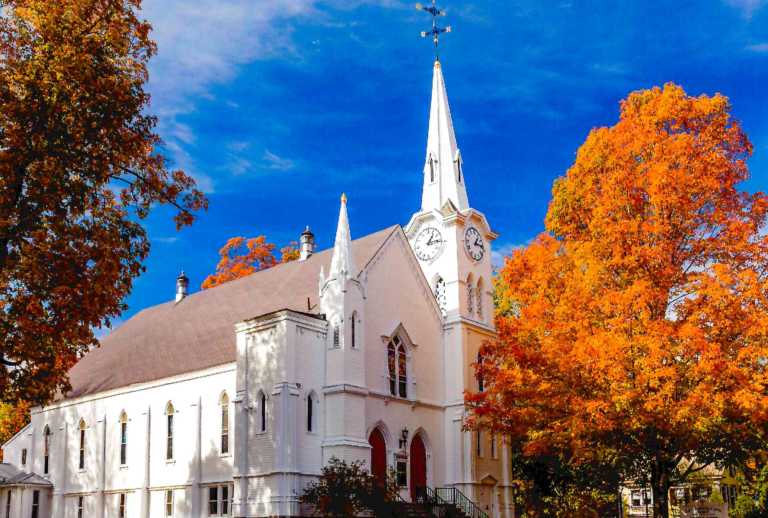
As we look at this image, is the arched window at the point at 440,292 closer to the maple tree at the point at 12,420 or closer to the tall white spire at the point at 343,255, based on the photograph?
the tall white spire at the point at 343,255

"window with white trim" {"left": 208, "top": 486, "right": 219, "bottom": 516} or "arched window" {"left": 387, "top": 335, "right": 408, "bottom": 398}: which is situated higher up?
"arched window" {"left": 387, "top": 335, "right": 408, "bottom": 398}

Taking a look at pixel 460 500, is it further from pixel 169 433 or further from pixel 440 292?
pixel 169 433

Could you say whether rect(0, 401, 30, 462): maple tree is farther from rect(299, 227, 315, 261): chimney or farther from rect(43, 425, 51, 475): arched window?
rect(299, 227, 315, 261): chimney

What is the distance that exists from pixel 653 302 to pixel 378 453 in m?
12.3

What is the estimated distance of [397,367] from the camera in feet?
102

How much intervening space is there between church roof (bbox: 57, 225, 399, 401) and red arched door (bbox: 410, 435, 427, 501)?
6809mm

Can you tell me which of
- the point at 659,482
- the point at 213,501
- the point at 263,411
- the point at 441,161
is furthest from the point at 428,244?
the point at 659,482

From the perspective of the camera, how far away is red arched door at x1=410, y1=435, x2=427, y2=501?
30.3m

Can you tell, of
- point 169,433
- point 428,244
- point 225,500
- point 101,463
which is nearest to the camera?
point 225,500

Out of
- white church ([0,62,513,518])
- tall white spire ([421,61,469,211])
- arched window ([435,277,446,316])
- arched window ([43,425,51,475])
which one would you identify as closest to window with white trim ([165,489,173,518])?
white church ([0,62,513,518])

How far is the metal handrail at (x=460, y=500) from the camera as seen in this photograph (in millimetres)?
30672

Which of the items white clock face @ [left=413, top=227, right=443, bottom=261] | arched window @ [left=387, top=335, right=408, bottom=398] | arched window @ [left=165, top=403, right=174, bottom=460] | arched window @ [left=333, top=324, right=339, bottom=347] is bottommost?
arched window @ [left=165, top=403, right=174, bottom=460]

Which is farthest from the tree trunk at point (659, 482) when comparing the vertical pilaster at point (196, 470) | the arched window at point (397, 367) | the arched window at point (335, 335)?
the vertical pilaster at point (196, 470)

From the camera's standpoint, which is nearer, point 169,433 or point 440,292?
point 169,433
